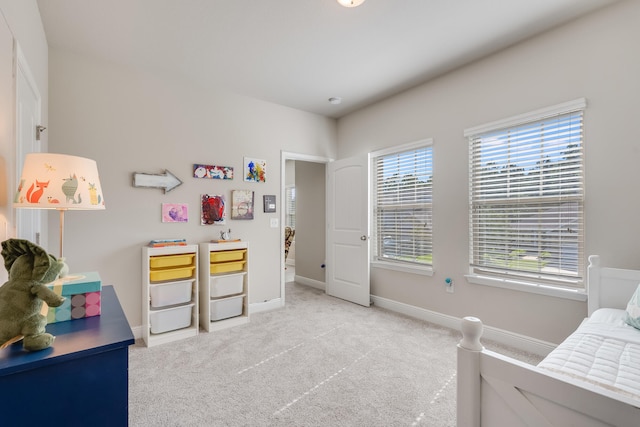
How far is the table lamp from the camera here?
1199 millimetres

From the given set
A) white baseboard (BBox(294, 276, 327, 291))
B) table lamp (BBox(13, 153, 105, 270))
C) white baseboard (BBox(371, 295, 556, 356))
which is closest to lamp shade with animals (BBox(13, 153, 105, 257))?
table lamp (BBox(13, 153, 105, 270))

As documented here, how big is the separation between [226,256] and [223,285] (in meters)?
0.31

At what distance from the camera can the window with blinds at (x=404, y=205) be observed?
345cm

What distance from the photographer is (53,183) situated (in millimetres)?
1229

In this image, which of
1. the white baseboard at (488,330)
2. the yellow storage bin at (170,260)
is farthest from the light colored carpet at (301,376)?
the yellow storage bin at (170,260)

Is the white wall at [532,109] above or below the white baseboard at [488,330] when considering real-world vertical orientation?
above

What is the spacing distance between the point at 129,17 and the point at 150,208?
5.36ft

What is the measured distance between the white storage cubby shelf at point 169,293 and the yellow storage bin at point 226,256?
0.20m

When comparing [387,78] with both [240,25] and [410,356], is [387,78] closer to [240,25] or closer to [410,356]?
[240,25]

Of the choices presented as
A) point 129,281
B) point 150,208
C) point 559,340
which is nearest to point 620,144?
point 559,340

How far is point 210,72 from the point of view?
311 centimetres

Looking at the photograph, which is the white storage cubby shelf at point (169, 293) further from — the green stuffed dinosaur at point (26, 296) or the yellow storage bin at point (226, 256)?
the green stuffed dinosaur at point (26, 296)

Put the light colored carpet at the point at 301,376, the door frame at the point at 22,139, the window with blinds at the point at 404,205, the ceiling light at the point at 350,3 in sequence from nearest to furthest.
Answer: the door frame at the point at 22,139
the light colored carpet at the point at 301,376
the ceiling light at the point at 350,3
the window with blinds at the point at 404,205

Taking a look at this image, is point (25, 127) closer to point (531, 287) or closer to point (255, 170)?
point (255, 170)
